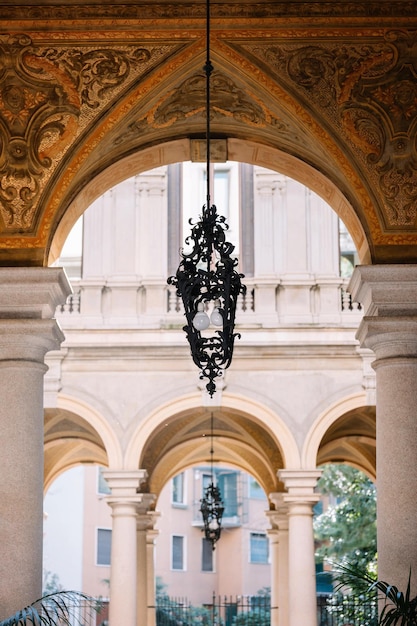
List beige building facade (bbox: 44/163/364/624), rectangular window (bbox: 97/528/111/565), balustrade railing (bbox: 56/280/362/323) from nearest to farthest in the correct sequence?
beige building facade (bbox: 44/163/364/624), balustrade railing (bbox: 56/280/362/323), rectangular window (bbox: 97/528/111/565)

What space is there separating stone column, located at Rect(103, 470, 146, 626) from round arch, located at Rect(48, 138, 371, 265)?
25.7ft

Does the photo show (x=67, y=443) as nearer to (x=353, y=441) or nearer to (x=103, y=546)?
(x=353, y=441)

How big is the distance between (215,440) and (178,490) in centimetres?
1385

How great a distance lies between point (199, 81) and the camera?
10406 millimetres

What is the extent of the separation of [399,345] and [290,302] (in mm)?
10027

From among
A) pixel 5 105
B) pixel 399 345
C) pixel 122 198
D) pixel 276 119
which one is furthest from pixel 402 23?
pixel 122 198

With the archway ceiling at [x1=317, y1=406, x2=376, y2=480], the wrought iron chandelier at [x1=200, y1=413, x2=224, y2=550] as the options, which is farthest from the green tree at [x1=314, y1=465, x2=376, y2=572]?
the wrought iron chandelier at [x1=200, y1=413, x2=224, y2=550]

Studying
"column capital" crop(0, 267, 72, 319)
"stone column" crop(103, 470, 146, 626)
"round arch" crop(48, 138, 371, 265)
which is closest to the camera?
Answer: "column capital" crop(0, 267, 72, 319)

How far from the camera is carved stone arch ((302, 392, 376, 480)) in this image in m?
18.8

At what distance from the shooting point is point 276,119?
34.6 feet

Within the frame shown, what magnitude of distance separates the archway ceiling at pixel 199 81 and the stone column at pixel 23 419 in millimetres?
392

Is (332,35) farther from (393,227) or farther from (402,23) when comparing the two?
(393,227)

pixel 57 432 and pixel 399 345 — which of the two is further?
pixel 57 432

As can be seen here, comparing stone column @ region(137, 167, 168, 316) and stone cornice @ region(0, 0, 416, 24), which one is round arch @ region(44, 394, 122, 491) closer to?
stone column @ region(137, 167, 168, 316)
